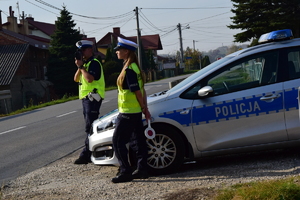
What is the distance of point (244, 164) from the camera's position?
6.68 meters

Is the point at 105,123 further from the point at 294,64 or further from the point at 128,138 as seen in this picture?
the point at 294,64

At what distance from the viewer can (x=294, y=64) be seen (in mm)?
6559

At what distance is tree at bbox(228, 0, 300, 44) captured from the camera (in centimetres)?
3919

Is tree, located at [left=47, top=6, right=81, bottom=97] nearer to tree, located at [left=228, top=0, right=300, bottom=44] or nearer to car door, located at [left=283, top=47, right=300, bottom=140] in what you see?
tree, located at [left=228, top=0, right=300, bottom=44]

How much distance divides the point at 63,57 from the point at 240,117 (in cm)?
5343

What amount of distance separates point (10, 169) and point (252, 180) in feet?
14.1

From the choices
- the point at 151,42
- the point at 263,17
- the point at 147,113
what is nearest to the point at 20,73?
the point at 263,17

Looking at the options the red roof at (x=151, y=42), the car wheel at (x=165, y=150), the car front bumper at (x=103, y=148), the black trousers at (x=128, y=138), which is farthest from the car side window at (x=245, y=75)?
the red roof at (x=151, y=42)

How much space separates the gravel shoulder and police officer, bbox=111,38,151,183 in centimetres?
21

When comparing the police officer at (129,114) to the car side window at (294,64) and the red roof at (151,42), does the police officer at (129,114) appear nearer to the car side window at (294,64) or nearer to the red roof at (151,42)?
the car side window at (294,64)

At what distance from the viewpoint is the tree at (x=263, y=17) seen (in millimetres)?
39188

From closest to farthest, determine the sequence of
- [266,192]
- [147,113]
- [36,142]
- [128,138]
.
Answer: [266,192], [147,113], [128,138], [36,142]

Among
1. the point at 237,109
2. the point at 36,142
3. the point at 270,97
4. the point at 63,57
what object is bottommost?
the point at 36,142

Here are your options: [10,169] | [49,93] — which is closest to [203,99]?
[10,169]
